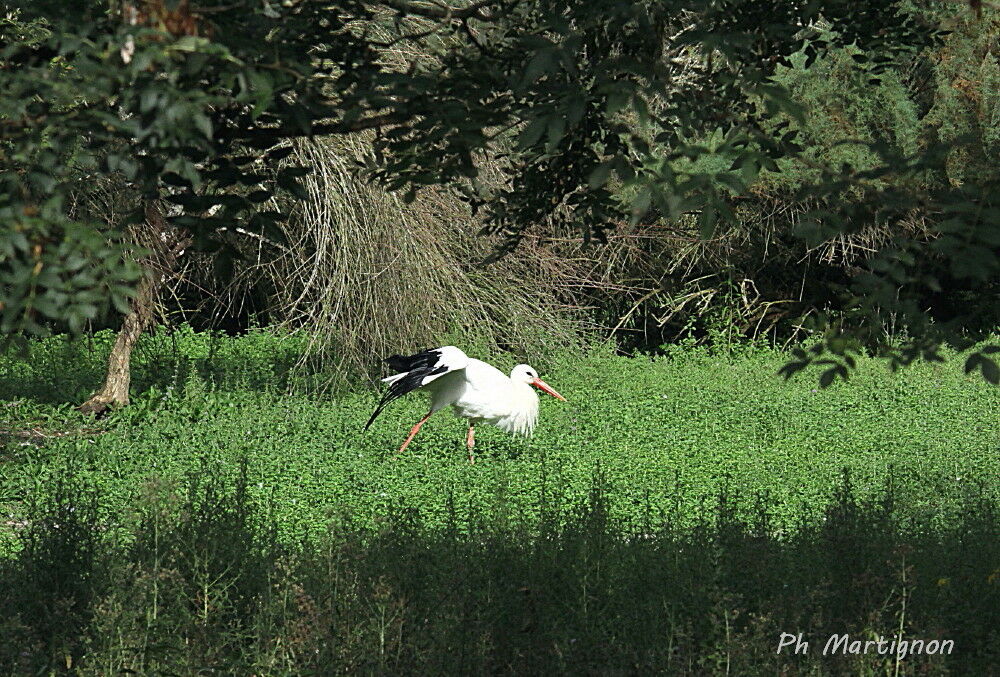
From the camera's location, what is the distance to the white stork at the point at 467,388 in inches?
324

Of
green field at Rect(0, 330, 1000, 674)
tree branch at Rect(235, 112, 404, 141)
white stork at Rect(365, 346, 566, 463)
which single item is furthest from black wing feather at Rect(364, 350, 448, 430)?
tree branch at Rect(235, 112, 404, 141)

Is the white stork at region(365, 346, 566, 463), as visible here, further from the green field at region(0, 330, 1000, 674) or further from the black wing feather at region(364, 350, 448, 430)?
the green field at region(0, 330, 1000, 674)

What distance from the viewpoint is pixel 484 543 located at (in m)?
4.79

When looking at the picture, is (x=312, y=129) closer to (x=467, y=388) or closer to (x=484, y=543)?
(x=484, y=543)

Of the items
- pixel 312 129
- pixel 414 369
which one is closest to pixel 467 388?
pixel 414 369

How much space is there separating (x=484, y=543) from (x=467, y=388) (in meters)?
3.69

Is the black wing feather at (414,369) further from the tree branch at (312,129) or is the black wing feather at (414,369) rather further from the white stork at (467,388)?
the tree branch at (312,129)

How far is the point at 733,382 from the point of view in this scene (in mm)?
11539

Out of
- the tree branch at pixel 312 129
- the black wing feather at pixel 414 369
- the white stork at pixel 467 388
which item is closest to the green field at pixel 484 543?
the white stork at pixel 467 388

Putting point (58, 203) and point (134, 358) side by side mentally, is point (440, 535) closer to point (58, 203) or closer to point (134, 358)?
point (58, 203)

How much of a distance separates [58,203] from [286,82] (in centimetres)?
49

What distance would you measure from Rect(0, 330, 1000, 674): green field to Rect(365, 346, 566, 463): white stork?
244 millimetres

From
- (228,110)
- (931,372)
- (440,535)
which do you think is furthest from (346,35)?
(931,372)

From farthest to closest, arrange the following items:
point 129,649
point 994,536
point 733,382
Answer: point 733,382, point 994,536, point 129,649
